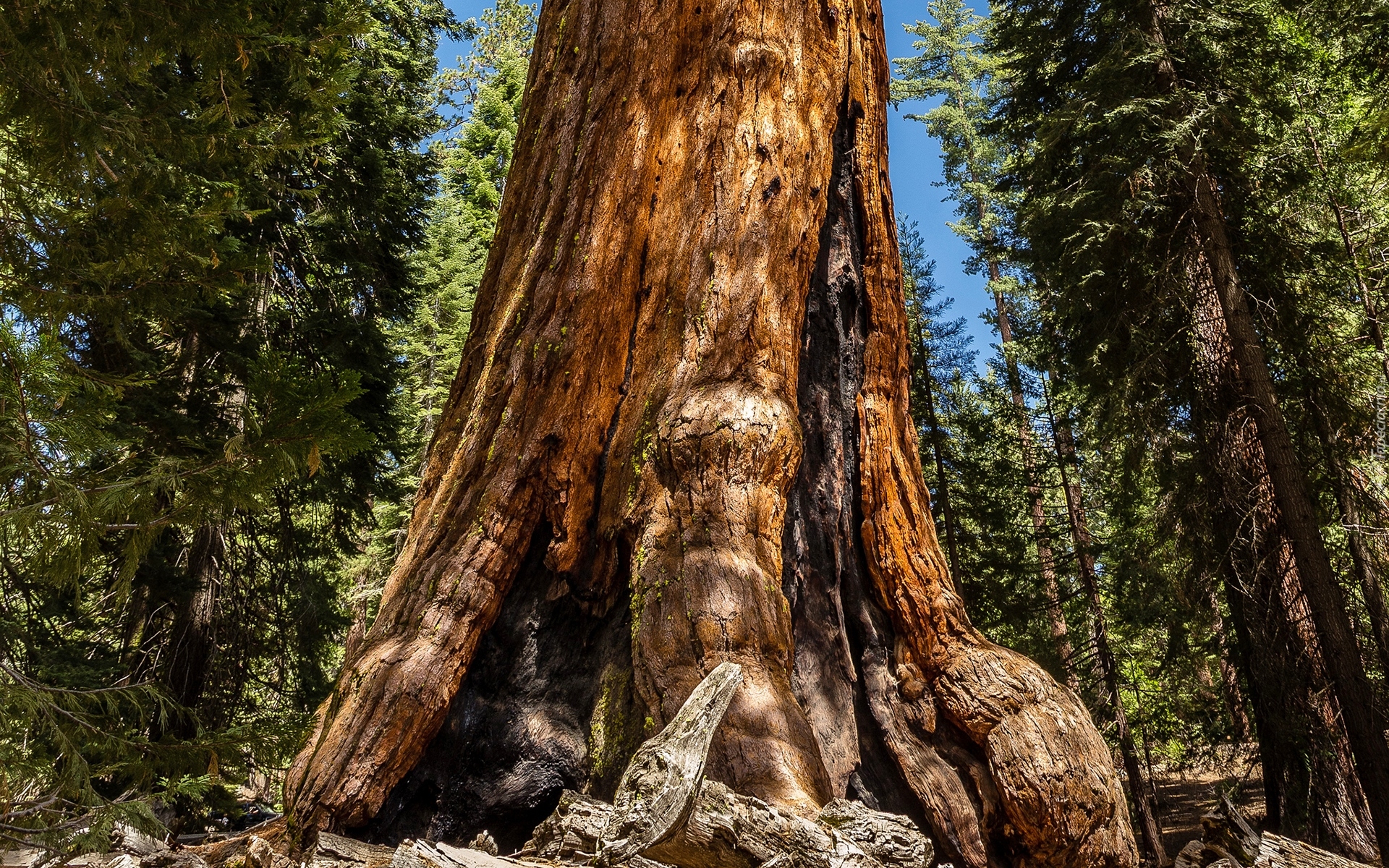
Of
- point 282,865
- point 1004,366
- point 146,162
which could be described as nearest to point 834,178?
point 282,865

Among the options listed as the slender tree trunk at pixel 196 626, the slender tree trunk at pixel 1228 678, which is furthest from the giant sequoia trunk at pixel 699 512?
the slender tree trunk at pixel 1228 678

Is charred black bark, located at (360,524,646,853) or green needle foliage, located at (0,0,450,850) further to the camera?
green needle foliage, located at (0,0,450,850)

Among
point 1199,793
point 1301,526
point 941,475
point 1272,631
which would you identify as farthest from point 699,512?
point 1199,793

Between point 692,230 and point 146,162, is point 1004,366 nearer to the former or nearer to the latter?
point 692,230

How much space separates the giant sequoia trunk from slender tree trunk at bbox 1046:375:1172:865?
9.21 meters

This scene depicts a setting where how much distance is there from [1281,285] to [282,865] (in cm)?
1119

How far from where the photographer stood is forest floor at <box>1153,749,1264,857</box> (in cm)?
1073


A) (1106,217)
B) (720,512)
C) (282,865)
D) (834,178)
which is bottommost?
(282,865)

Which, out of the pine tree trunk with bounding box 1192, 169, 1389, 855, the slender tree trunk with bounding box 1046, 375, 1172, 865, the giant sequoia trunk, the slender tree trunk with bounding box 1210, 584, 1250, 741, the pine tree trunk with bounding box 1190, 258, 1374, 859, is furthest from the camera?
the slender tree trunk with bounding box 1046, 375, 1172, 865

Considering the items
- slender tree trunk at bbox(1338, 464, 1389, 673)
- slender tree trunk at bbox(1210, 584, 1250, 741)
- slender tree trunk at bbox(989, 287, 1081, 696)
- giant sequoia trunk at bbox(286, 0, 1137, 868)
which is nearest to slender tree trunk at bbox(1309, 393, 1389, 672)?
slender tree trunk at bbox(1338, 464, 1389, 673)

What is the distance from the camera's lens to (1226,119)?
9.18m

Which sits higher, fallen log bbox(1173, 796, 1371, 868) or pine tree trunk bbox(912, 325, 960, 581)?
pine tree trunk bbox(912, 325, 960, 581)

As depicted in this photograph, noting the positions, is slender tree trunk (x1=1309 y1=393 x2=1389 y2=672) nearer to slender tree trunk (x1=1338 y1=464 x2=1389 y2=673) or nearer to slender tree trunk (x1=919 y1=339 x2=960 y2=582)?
slender tree trunk (x1=1338 y1=464 x2=1389 y2=673)

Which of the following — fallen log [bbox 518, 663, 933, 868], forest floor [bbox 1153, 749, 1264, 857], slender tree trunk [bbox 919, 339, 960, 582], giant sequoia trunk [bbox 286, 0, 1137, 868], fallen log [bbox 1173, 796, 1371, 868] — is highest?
slender tree trunk [bbox 919, 339, 960, 582]
